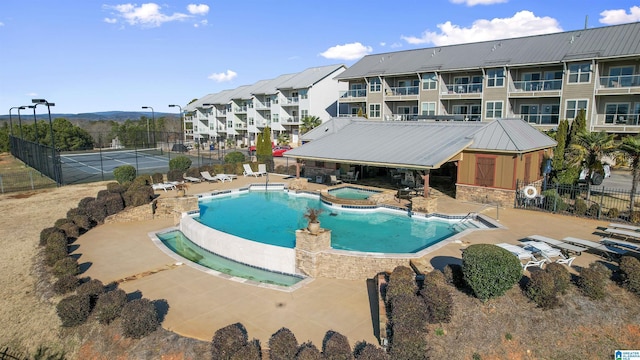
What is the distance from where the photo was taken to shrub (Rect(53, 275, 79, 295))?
41.1 ft

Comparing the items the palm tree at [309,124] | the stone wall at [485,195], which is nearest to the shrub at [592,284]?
the stone wall at [485,195]

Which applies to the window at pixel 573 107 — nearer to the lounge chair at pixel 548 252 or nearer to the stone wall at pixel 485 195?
the stone wall at pixel 485 195

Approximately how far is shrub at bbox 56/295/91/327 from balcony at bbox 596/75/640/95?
36552 mm

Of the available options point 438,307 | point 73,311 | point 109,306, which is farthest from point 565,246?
point 73,311

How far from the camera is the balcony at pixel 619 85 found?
102 ft

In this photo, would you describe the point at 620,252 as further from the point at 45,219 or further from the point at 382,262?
the point at 45,219

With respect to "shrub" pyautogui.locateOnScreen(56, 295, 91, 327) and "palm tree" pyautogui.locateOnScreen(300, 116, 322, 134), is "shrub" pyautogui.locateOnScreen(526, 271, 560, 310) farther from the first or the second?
"palm tree" pyautogui.locateOnScreen(300, 116, 322, 134)

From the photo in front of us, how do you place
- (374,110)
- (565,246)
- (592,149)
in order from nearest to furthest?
(565,246), (592,149), (374,110)

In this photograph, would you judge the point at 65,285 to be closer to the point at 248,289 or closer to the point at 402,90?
the point at 248,289

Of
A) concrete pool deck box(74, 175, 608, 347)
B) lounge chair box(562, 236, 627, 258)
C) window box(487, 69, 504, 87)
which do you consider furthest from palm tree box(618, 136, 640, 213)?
window box(487, 69, 504, 87)

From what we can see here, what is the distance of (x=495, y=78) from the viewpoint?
37625 millimetres

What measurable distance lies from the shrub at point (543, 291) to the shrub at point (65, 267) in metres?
13.8

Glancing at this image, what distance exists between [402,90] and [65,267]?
36740 mm

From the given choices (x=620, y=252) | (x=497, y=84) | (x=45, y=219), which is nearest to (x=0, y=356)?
(x=45, y=219)
